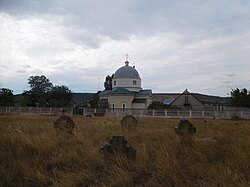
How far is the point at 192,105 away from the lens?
72.5 metres

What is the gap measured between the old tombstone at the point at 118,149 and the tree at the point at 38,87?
7437cm

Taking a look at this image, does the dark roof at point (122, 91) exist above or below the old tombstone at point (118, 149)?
above

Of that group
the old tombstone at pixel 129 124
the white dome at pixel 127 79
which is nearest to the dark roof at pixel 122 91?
the white dome at pixel 127 79

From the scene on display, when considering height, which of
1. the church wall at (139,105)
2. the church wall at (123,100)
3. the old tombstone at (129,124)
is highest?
the church wall at (123,100)

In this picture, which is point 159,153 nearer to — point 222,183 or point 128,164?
point 128,164

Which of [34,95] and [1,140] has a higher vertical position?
[34,95]

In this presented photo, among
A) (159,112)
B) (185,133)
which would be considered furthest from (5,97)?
(185,133)

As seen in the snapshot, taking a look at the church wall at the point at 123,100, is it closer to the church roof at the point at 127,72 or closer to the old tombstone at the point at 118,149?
the church roof at the point at 127,72

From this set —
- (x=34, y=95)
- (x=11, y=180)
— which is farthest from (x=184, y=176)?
(x=34, y=95)

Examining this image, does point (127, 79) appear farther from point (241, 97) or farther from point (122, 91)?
point (241, 97)

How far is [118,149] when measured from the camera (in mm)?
7543

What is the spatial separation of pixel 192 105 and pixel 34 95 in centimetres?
4246

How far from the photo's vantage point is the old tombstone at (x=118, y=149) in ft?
24.3

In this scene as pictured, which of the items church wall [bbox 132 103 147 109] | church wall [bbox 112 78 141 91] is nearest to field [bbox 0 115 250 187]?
church wall [bbox 132 103 147 109]
